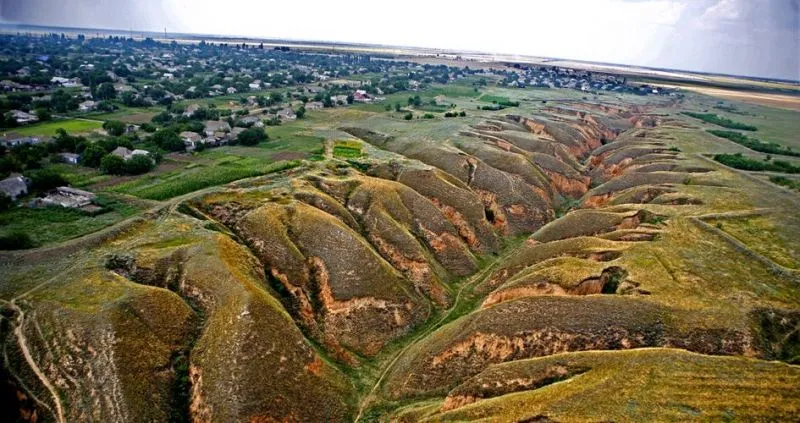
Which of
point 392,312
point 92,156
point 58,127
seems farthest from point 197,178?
point 58,127

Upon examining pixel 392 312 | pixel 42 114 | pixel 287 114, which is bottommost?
pixel 392 312

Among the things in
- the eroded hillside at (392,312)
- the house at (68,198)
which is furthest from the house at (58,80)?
the eroded hillside at (392,312)

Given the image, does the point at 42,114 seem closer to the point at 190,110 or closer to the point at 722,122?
the point at 190,110

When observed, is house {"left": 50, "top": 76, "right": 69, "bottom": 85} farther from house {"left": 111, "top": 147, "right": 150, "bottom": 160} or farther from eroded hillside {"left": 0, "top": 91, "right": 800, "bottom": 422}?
eroded hillside {"left": 0, "top": 91, "right": 800, "bottom": 422}

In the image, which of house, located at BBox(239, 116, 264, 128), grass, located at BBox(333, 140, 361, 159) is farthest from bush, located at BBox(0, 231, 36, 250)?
house, located at BBox(239, 116, 264, 128)

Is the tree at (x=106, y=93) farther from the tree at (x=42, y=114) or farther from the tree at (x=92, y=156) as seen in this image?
the tree at (x=92, y=156)

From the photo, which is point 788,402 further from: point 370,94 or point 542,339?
point 370,94

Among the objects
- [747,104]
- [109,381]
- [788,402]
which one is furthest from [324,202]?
[747,104]
